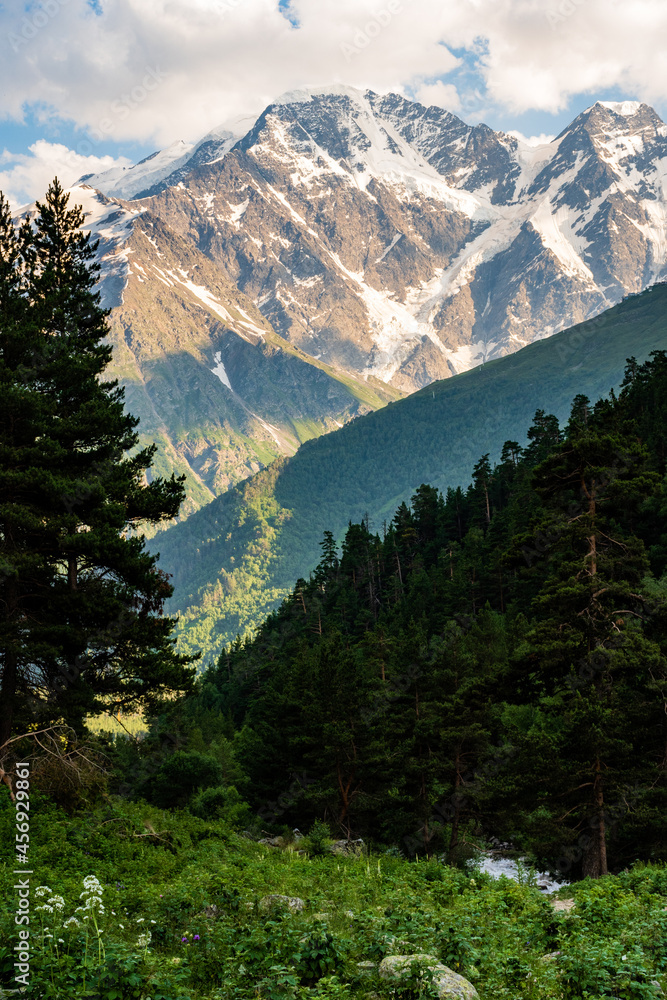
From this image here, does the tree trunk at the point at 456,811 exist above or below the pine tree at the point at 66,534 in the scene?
below

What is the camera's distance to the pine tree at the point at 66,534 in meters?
21.8

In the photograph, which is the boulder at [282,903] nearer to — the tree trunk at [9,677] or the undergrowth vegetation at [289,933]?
the undergrowth vegetation at [289,933]

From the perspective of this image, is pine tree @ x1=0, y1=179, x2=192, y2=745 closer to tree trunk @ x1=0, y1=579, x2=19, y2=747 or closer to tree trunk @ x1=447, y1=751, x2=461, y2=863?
tree trunk @ x1=0, y1=579, x2=19, y2=747

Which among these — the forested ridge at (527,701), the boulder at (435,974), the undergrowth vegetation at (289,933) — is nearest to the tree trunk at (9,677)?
the undergrowth vegetation at (289,933)

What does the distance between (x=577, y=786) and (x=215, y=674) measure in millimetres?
120291

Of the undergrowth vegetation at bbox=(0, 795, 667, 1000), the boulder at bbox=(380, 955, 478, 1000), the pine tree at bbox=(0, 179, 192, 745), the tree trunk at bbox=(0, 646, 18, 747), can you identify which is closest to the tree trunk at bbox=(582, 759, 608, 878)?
the undergrowth vegetation at bbox=(0, 795, 667, 1000)

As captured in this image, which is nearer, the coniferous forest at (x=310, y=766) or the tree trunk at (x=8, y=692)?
the coniferous forest at (x=310, y=766)

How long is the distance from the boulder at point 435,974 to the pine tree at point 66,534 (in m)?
14.7

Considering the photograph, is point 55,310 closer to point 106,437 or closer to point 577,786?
point 106,437

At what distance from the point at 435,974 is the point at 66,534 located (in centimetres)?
1697

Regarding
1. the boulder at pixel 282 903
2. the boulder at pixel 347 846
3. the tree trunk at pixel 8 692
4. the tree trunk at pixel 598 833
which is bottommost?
the boulder at pixel 347 846

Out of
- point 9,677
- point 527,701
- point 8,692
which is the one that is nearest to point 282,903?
point 8,692

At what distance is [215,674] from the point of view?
5344 inches

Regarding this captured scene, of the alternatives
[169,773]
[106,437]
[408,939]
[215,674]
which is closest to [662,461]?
[169,773]
